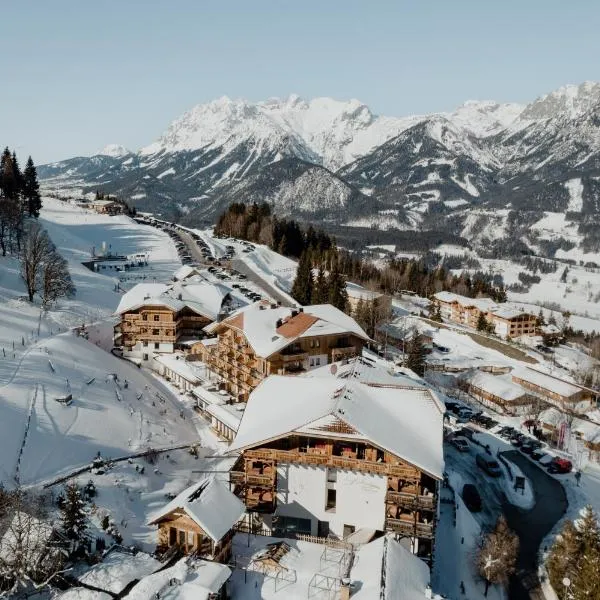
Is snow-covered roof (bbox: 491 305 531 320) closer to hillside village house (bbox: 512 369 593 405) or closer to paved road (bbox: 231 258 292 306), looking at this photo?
hillside village house (bbox: 512 369 593 405)

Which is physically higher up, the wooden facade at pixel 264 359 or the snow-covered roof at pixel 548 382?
the wooden facade at pixel 264 359

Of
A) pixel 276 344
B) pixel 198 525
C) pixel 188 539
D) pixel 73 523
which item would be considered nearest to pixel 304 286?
pixel 276 344

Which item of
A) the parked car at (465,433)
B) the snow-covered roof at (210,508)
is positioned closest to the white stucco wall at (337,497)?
the snow-covered roof at (210,508)

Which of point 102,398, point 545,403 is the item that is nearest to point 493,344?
point 545,403

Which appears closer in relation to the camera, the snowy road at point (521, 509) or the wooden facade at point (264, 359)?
the snowy road at point (521, 509)

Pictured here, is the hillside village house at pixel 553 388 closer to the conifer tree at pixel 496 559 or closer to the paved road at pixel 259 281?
the paved road at pixel 259 281

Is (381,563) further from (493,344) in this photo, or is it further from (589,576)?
(493,344)

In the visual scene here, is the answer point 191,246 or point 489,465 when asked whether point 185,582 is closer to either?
point 489,465

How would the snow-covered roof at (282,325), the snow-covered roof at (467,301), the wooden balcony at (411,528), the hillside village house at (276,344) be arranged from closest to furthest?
the wooden balcony at (411,528) < the hillside village house at (276,344) < the snow-covered roof at (282,325) < the snow-covered roof at (467,301)
